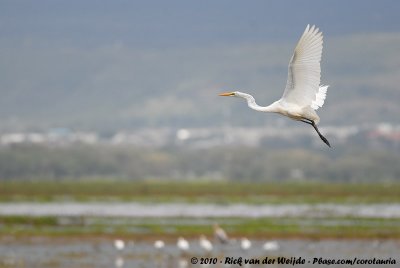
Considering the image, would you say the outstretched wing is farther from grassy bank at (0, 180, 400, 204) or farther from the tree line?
the tree line

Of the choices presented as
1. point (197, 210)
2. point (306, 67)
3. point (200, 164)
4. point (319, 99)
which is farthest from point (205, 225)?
point (200, 164)

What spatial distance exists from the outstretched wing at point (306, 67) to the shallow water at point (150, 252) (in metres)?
8.51

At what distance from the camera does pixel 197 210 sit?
147ft

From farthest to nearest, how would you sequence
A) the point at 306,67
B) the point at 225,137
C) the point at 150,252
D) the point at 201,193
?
the point at 225,137 → the point at 201,193 → the point at 150,252 → the point at 306,67

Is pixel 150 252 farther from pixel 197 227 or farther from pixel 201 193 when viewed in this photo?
pixel 201 193

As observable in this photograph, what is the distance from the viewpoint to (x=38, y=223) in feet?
120

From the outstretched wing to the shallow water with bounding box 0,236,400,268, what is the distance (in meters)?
8.51

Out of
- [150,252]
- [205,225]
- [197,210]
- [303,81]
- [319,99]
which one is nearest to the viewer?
[303,81]

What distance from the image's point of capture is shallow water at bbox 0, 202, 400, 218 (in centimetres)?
4081

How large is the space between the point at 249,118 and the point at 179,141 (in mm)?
37467

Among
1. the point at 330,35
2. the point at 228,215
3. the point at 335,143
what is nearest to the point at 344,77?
the point at 330,35

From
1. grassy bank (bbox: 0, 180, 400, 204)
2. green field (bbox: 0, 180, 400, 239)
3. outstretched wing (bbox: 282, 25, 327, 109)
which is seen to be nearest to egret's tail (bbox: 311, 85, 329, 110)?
outstretched wing (bbox: 282, 25, 327, 109)

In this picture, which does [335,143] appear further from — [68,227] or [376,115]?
[68,227]

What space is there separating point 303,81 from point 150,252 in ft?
38.8
